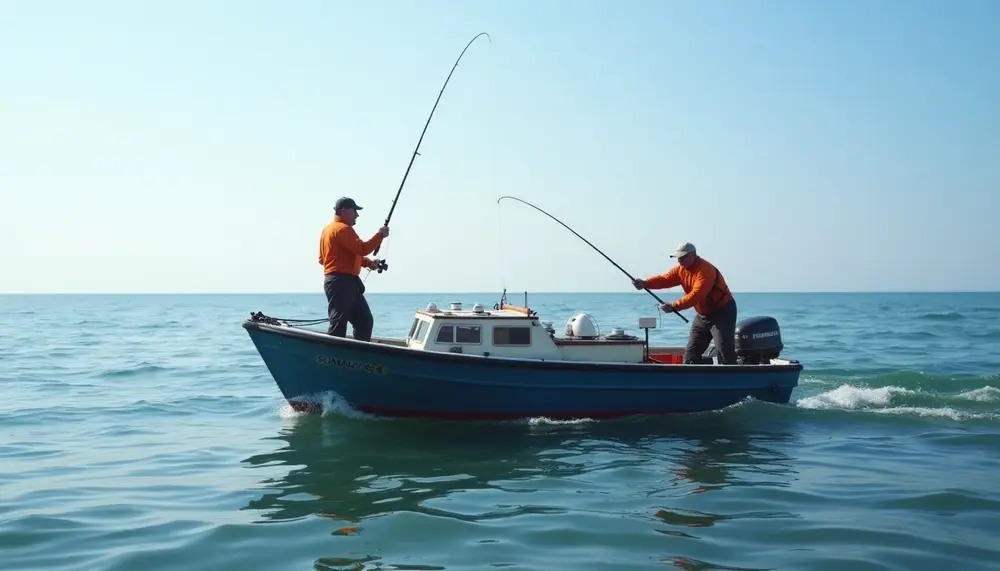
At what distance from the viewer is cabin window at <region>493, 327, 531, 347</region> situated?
449 inches

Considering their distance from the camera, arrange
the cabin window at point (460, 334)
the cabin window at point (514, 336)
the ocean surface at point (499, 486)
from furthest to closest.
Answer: the cabin window at point (514, 336) < the cabin window at point (460, 334) < the ocean surface at point (499, 486)

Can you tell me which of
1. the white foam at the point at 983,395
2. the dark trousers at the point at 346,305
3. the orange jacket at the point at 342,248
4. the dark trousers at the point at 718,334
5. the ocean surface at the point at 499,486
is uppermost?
the orange jacket at the point at 342,248

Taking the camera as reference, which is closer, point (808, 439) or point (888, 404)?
point (808, 439)

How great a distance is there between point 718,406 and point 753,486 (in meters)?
3.58

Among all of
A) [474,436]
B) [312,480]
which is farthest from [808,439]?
[312,480]

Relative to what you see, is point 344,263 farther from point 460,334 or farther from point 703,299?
point 703,299

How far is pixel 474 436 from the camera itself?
36.2ft

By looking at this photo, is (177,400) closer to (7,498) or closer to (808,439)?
(7,498)

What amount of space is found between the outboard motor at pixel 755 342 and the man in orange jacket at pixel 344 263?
5444mm

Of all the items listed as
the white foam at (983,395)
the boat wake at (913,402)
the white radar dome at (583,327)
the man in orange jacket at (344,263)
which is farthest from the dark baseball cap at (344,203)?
the white foam at (983,395)

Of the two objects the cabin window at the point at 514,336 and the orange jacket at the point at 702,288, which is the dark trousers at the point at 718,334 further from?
the cabin window at the point at 514,336

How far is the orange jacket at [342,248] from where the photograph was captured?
10.7m

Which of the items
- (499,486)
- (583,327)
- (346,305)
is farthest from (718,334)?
(346,305)

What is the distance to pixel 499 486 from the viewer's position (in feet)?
28.2
